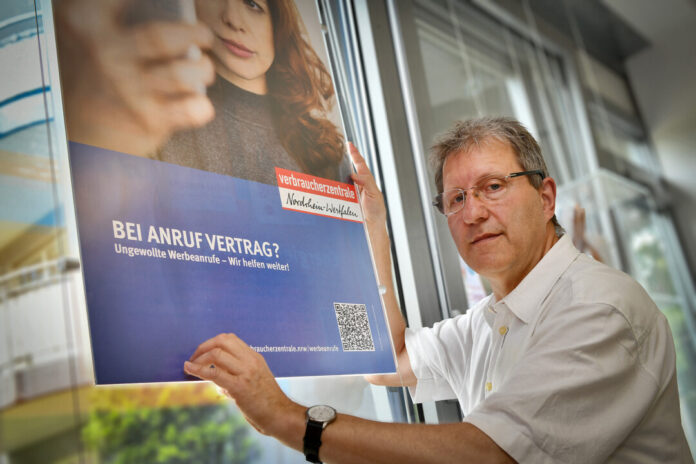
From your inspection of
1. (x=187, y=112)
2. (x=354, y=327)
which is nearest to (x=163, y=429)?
(x=354, y=327)

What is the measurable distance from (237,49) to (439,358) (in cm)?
93

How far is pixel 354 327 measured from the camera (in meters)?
1.29

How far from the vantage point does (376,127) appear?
188 cm

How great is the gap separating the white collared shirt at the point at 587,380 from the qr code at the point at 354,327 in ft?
0.96

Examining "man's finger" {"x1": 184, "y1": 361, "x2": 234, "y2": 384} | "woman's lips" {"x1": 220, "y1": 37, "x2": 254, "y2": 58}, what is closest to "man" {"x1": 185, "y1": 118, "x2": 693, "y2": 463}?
"man's finger" {"x1": 184, "y1": 361, "x2": 234, "y2": 384}

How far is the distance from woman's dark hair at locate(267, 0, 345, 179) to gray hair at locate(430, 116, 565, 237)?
0.96ft

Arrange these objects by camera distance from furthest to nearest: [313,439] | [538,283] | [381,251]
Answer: [381,251] < [538,283] < [313,439]

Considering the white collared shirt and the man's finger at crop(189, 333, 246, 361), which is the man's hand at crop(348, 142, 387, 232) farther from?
the man's finger at crop(189, 333, 246, 361)

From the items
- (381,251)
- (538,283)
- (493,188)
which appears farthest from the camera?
(381,251)

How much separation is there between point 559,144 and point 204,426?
8.89ft

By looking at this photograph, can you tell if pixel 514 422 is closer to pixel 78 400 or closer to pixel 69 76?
pixel 78 400

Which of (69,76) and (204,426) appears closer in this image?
(69,76)

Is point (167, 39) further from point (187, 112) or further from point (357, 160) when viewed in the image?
point (357, 160)

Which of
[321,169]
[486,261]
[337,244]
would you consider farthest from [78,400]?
[486,261]
